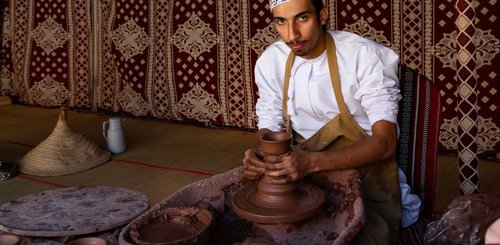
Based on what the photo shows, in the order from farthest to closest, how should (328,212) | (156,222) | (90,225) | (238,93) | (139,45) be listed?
(139,45), (238,93), (90,225), (328,212), (156,222)

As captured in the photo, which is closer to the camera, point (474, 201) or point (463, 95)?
point (474, 201)

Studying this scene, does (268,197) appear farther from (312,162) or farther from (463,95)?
(463,95)

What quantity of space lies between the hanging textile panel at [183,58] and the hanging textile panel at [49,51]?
259 mm

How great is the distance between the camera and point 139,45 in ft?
19.2

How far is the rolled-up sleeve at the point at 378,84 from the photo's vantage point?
7.55 feet

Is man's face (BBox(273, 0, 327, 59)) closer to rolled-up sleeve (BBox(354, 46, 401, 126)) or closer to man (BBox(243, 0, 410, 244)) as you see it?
man (BBox(243, 0, 410, 244))

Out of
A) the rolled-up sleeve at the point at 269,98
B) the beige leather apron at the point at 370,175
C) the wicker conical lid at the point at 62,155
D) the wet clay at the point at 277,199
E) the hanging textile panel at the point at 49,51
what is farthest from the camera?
the hanging textile panel at the point at 49,51

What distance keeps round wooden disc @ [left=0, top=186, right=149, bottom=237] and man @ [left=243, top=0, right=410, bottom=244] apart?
640mm

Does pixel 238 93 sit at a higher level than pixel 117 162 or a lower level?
higher

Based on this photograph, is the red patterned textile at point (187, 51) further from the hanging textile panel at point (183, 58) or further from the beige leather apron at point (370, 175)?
the beige leather apron at point (370, 175)

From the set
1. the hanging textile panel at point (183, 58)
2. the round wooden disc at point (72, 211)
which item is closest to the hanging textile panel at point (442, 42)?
the hanging textile panel at point (183, 58)

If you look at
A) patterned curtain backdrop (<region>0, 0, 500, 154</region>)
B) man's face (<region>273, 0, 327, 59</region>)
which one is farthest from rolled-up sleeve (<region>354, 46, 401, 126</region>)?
patterned curtain backdrop (<region>0, 0, 500, 154</region>)

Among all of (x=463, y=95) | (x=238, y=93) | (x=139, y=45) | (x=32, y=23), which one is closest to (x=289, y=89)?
(x=463, y=95)

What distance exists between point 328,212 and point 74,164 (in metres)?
2.70
